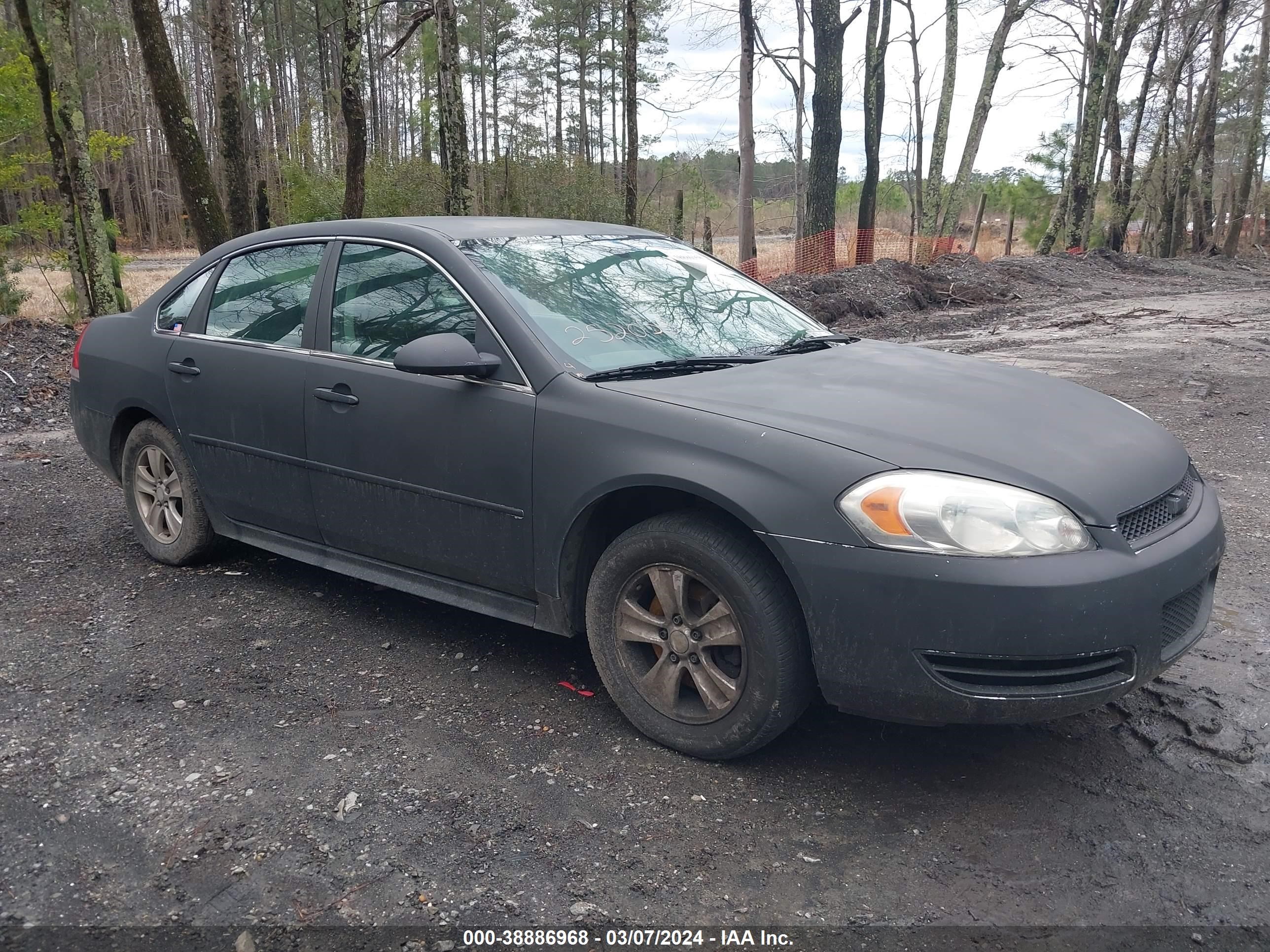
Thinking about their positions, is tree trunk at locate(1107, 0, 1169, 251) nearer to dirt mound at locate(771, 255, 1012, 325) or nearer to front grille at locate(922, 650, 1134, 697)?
dirt mound at locate(771, 255, 1012, 325)

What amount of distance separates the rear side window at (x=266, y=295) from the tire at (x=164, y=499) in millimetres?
655

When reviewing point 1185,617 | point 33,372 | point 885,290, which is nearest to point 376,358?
point 1185,617

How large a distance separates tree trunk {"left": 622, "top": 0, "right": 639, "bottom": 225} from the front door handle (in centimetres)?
1912

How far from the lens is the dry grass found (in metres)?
14.9

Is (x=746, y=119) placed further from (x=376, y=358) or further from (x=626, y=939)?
(x=626, y=939)

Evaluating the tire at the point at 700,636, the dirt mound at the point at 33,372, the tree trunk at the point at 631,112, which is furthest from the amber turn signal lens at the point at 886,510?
the tree trunk at the point at 631,112

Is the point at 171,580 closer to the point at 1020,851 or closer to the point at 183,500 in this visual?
the point at 183,500

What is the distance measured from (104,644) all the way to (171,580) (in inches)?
30.5

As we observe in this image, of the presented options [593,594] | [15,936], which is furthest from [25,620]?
[593,594]

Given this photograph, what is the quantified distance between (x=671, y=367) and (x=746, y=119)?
73.8ft

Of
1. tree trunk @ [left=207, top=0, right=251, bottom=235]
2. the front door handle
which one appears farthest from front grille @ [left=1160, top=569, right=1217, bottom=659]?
tree trunk @ [left=207, top=0, right=251, bottom=235]

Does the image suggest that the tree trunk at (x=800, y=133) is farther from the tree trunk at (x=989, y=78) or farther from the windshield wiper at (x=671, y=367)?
the windshield wiper at (x=671, y=367)

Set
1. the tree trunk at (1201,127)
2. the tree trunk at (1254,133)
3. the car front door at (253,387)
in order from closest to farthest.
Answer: the car front door at (253,387)
the tree trunk at (1201,127)
the tree trunk at (1254,133)

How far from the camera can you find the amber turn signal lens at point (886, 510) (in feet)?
8.97
